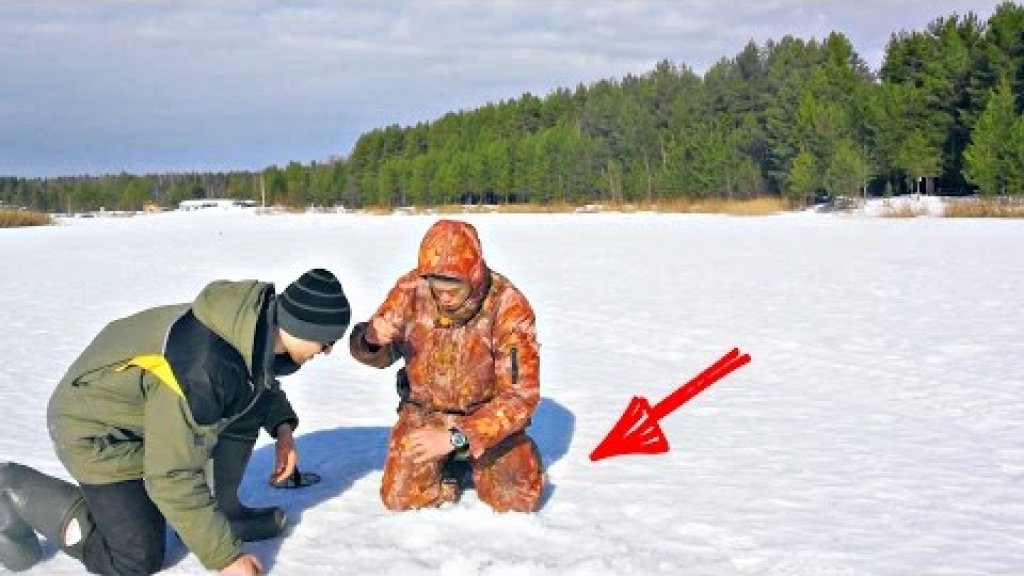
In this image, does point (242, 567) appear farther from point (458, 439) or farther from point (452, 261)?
point (452, 261)

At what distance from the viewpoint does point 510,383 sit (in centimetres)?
380

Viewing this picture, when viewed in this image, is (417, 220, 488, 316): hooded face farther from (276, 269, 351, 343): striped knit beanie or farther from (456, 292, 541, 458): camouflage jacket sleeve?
(276, 269, 351, 343): striped knit beanie

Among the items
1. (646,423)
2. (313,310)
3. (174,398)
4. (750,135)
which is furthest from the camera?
(750,135)

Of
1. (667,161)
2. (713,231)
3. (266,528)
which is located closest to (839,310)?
(266,528)

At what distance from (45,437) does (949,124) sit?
4438cm

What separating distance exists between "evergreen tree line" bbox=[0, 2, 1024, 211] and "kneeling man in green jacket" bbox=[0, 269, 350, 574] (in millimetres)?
38492

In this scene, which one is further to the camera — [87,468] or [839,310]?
[839,310]

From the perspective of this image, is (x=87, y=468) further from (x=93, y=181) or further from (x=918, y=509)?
(x=93, y=181)

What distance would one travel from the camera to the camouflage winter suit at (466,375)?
12.4 ft

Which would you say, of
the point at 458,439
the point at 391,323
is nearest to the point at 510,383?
the point at 458,439

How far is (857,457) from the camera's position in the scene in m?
4.70

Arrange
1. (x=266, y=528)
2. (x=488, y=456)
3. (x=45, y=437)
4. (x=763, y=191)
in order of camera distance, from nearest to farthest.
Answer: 1. (x=266, y=528)
2. (x=488, y=456)
3. (x=45, y=437)
4. (x=763, y=191)

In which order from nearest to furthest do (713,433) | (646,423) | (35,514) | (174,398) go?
(174,398) → (35,514) → (713,433) → (646,423)

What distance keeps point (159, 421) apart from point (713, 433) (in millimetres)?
3236
